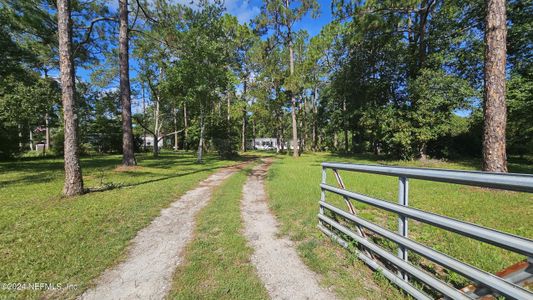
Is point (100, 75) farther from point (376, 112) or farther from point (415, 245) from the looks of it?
point (415, 245)

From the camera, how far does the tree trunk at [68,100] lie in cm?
590

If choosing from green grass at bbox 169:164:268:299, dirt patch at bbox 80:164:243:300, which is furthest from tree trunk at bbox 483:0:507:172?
dirt patch at bbox 80:164:243:300

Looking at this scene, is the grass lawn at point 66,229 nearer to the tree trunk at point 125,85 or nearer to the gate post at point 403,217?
the gate post at point 403,217

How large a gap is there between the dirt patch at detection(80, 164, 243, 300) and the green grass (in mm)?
169

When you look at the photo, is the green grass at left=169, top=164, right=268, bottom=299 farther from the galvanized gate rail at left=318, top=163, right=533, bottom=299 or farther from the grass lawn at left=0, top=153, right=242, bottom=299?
the galvanized gate rail at left=318, top=163, right=533, bottom=299

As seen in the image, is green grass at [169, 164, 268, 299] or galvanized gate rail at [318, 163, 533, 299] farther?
green grass at [169, 164, 268, 299]

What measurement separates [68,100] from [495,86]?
1180 centimetres

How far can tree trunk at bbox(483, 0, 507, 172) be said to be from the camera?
6.19 meters

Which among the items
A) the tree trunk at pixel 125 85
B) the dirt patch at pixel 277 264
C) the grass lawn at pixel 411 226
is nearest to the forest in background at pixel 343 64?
the tree trunk at pixel 125 85

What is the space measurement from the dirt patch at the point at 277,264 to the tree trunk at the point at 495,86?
680 cm

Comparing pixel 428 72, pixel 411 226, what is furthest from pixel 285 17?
pixel 411 226

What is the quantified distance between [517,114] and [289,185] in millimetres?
14816

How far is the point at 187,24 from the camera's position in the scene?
14.1 metres

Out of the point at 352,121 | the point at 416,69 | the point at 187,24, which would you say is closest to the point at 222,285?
the point at 187,24
